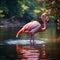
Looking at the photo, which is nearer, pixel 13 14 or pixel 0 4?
pixel 0 4

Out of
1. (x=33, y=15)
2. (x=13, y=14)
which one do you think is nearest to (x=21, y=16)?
(x=13, y=14)

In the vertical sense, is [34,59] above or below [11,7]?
below

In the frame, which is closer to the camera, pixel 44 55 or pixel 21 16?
pixel 44 55

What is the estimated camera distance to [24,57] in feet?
31.4

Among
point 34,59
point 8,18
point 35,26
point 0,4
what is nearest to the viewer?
point 34,59

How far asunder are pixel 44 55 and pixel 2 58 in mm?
1348

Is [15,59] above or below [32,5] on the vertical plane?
below

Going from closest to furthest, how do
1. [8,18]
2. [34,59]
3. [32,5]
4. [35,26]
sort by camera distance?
[34,59] → [35,26] → [8,18] → [32,5]

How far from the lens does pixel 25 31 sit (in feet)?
47.6

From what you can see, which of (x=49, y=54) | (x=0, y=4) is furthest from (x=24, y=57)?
(x=0, y=4)

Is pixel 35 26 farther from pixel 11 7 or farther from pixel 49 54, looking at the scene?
pixel 11 7

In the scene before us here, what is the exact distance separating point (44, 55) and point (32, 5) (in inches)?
1711

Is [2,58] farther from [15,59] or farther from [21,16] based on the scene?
[21,16]

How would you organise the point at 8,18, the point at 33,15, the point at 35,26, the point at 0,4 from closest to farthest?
1. the point at 35,26
2. the point at 0,4
3. the point at 8,18
4. the point at 33,15
